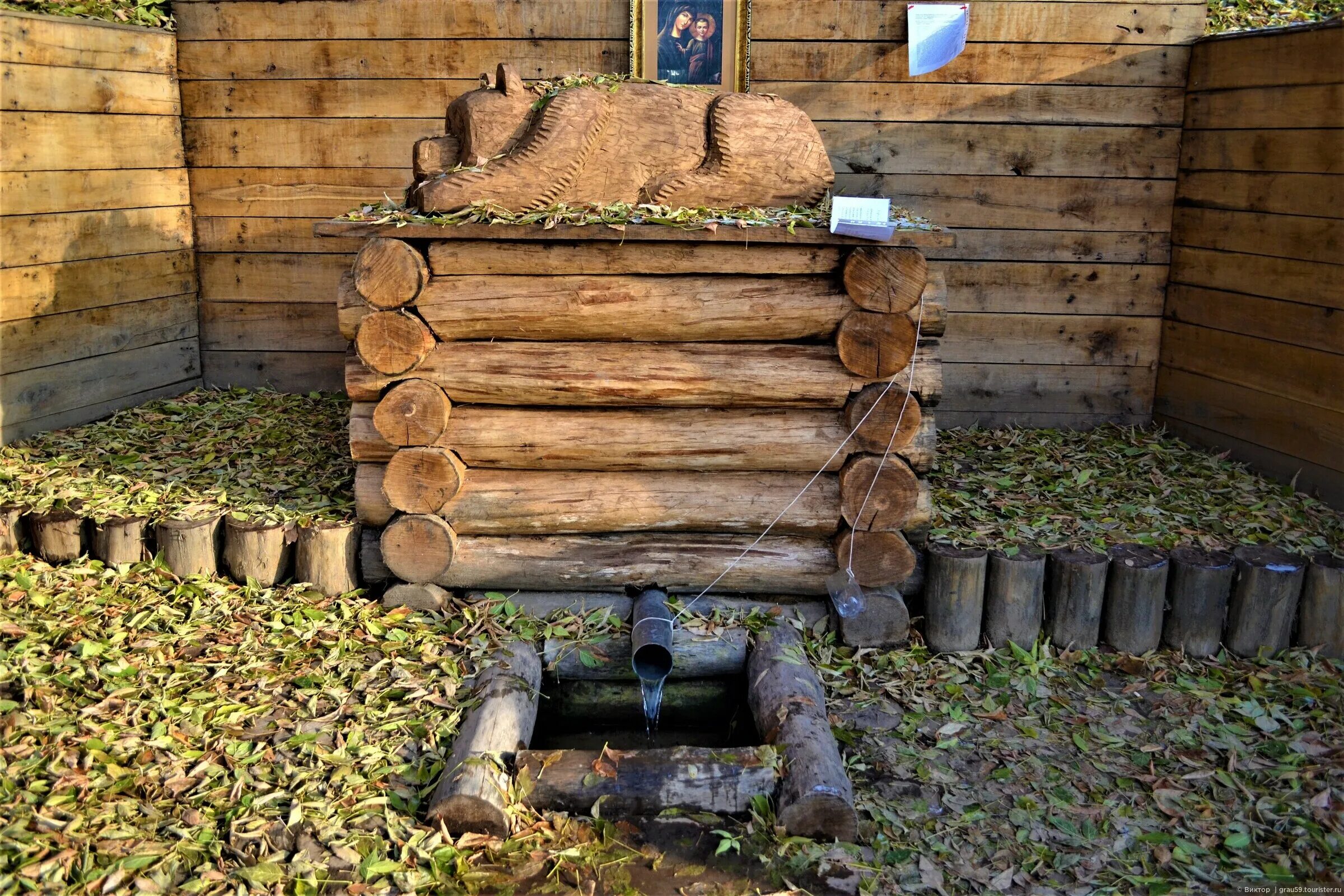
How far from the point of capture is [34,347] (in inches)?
249

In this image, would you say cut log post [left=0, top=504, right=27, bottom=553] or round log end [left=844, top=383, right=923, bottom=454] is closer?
round log end [left=844, top=383, right=923, bottom=454]

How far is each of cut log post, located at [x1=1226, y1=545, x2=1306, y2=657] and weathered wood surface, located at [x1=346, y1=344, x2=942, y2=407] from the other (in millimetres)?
1654

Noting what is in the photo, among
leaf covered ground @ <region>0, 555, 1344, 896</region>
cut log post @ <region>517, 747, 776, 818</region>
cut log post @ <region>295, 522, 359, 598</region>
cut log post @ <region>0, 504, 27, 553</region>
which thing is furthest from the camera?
cut log post @ <region>0, 504, 27, 553</region>

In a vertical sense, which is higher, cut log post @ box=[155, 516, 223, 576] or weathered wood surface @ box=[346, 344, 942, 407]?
weathered wood surface @ box=[346, 344, 942, 407]

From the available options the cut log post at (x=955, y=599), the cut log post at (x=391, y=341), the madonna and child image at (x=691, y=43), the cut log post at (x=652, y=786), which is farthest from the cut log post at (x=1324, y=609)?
the madonna and child image at (x=691, y=43)

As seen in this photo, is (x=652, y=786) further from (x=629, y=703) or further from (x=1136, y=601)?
(x=1136, y=601)

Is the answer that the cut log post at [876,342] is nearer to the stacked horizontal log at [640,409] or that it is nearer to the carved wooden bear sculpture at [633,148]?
the stacked horizontal log at [640,409]

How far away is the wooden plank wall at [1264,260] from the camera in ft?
19.1

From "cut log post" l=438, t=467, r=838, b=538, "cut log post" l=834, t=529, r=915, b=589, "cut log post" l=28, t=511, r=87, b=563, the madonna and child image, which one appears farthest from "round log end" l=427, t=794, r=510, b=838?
the madonna and child image

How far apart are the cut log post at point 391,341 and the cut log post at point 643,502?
0.62 metres

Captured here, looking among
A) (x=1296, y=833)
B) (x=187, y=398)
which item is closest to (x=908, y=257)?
(x=1296, y=833)

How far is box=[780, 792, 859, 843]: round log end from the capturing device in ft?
12.1

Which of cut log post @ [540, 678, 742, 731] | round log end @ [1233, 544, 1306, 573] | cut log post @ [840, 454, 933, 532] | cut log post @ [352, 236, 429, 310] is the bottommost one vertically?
cut log post @ [540, 678, 742, 731]

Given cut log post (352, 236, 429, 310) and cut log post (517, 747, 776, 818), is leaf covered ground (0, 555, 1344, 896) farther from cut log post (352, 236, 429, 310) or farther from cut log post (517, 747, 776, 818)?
cut log post (352, 236, 429, 310)
